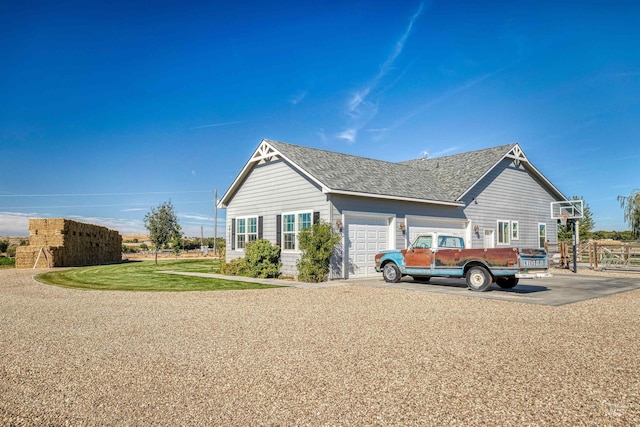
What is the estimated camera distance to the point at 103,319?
8.67m

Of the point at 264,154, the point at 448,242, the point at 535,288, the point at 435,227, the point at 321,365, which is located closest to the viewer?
the point at 321,365

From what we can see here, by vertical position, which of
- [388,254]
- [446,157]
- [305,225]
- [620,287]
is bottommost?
[620,287]

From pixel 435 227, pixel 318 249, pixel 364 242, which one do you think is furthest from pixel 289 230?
pixel 435 227

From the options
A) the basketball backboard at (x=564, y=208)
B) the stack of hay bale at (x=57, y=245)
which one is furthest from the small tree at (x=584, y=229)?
the stack of hay bale at (x=57, y=245)

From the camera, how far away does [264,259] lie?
17.8 meters

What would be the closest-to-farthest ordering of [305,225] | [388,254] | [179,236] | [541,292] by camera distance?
[541,292] → [388,254] → [305,225] → [179,236]

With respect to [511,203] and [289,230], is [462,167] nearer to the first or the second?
[511,203]

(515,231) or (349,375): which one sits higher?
(515,231)

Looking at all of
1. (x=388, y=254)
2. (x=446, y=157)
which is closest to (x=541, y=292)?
(x=388, y=254)

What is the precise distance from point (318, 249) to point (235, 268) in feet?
16.6

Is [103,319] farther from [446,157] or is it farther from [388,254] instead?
[446,157]

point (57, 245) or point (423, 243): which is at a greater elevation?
point (423, 243)

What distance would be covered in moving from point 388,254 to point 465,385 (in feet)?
35.6

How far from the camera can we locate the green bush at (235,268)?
19.1m
